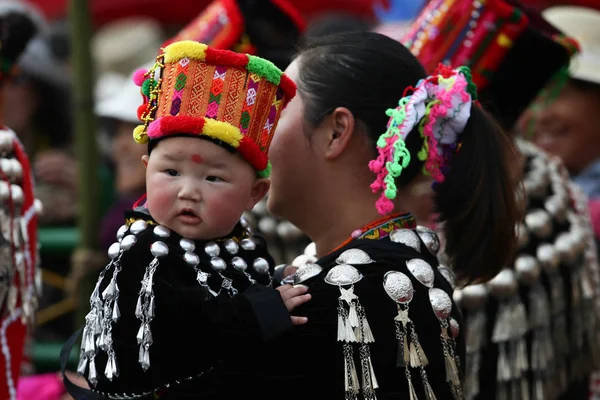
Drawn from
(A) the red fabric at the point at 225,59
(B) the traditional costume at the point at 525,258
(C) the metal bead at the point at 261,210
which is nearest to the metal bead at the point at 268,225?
(C) the metal bead at the point at 261,210

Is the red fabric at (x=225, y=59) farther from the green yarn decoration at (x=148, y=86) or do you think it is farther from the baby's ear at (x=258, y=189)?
the baby's ear at (x=258, y=189)

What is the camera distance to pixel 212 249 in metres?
2.27

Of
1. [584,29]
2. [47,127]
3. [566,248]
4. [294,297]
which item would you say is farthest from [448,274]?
[47,127]

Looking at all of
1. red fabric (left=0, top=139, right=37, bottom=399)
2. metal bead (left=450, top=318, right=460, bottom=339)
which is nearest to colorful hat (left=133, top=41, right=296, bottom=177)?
metal bead (left=450, top=318, right=460, bottom=339)

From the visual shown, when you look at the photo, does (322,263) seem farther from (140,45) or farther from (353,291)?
(140,45)

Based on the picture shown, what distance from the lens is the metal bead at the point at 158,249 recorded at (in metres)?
2.16

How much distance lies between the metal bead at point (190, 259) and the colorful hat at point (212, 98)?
0.78 feet

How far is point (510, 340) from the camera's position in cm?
347

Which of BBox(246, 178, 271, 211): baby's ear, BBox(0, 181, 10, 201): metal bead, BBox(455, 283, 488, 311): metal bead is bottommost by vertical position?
BBox(455, 283, 488, 311): metal bead

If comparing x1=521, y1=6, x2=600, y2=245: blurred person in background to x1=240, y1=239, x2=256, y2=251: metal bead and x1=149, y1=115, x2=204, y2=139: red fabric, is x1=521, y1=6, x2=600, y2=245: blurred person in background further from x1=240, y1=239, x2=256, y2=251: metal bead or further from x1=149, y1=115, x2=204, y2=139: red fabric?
x1=149, y1=115, x2=204, y2=139: red fabric

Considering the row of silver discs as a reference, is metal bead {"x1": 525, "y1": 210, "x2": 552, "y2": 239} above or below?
below

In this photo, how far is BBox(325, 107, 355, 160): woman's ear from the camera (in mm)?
2512

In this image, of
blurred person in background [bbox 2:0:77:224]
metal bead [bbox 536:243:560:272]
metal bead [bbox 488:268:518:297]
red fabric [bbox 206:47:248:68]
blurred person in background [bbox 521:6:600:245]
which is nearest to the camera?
red fabric [bbox 206:47:248:68]

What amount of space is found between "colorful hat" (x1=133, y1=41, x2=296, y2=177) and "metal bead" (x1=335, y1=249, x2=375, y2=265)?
268mm
